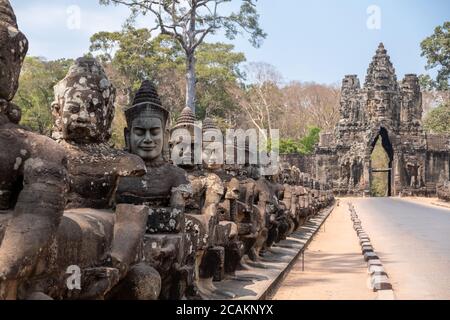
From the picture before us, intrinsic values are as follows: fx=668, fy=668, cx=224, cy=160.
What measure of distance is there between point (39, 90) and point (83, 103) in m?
31.1

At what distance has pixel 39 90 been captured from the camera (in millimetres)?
34594

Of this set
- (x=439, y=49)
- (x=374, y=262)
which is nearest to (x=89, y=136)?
(x=374, y=262)

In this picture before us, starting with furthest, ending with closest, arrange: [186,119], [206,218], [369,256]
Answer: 1. [369,256]
2. [186,119]
3. [206,218]

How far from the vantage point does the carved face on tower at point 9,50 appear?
3.42m

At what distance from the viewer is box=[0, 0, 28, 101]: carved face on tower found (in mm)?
3422

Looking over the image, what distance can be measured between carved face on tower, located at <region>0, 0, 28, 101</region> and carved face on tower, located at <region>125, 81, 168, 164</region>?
7.75 feet

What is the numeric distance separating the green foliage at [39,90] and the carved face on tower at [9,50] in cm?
2629

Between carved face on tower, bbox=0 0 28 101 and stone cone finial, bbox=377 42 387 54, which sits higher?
stone cone finial, bbox=377 42 387 54

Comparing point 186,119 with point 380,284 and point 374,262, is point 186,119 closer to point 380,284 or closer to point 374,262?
point 380,284

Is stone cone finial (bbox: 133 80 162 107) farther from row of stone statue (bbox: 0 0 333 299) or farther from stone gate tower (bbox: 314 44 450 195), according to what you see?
stone gate tower (bbox: 314 44 450 195)

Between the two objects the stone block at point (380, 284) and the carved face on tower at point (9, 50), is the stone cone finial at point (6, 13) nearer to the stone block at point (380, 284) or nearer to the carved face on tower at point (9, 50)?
the carved face on tower at point (9, 50)

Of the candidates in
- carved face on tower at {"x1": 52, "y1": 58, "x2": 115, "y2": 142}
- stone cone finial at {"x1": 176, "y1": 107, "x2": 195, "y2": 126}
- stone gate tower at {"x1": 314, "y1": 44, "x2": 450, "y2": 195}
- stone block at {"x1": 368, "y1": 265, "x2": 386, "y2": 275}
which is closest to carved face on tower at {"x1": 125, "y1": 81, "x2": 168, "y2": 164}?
carved face on tower at {"x1": 52, "y1": 58, "x2": 115, "y2": 142}

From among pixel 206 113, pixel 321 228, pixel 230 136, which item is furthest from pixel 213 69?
pixel 230 136

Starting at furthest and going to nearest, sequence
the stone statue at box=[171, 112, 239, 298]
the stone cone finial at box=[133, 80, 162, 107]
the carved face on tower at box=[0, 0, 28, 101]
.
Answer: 1. the stone statue at box=[171, 112, 239, 298]
2. the stone cone finial at box=[133, 80, 162, 107]
3. the carved face on tower at box=[0, 0, 28, 101]
